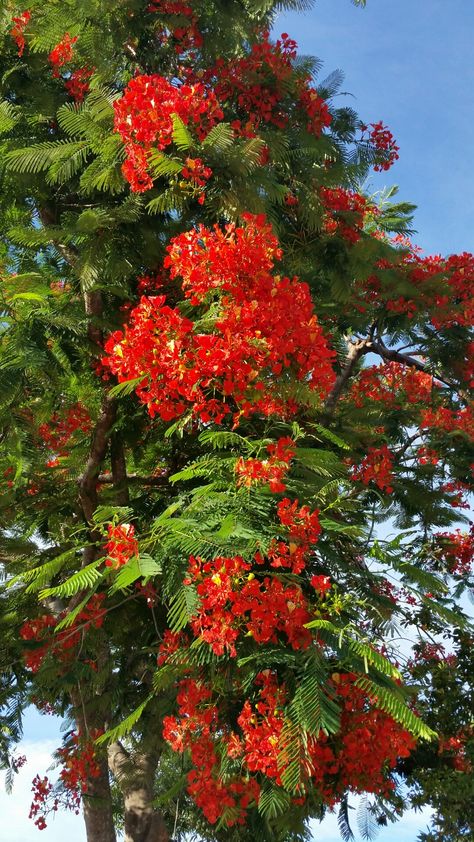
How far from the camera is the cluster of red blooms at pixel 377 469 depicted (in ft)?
23.2

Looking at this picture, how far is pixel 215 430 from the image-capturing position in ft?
17.3

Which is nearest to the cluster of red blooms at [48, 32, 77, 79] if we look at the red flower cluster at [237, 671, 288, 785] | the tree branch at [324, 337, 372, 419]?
the tree branch at [324, 337, 372, 419]

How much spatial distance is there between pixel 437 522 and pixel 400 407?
4.38ft

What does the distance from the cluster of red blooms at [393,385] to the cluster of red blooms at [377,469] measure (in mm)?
1363

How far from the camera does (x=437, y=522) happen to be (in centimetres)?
866

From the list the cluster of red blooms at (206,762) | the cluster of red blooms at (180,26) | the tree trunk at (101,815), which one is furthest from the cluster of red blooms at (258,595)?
the cluster of red blooms at (180,26)

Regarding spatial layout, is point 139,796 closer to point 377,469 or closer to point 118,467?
A: point 118,467

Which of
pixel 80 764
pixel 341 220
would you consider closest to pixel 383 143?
pixel 341 220

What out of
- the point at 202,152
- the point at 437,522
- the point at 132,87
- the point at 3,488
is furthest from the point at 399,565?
the point at 437,522

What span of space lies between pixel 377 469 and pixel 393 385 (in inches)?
110

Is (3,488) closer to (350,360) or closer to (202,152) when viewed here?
(202,152)

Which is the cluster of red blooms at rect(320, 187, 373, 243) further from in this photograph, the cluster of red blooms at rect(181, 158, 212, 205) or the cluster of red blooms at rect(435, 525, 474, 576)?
the cluster of red blooms at rect(435, 525, 474, 576)

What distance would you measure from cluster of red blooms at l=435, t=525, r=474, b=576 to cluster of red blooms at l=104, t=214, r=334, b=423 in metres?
4.39

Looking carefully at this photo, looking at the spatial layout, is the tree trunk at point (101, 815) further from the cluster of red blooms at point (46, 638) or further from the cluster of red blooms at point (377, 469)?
the cluster of red blooms at point (377, 469)
